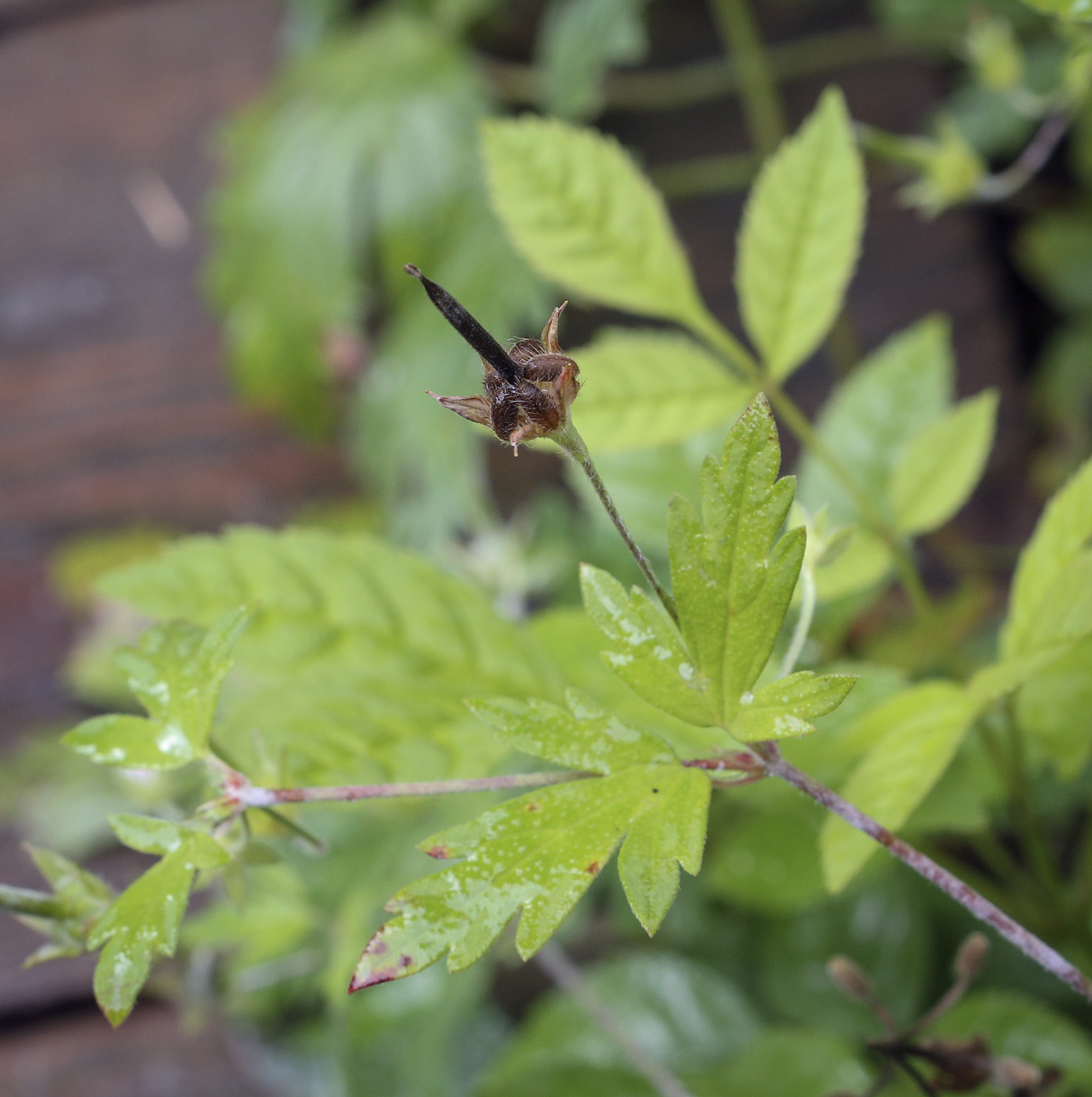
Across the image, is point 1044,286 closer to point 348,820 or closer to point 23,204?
point 348,820

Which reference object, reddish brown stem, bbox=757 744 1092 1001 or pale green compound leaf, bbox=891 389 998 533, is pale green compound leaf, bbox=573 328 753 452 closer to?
pale green compound leaf, bbox=891 389 998 533

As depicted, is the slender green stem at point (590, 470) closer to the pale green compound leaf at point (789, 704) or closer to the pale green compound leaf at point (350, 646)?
the pale green compound leaf at point (789, 704)

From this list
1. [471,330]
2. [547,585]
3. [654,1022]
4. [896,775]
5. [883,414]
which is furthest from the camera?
[547,585]

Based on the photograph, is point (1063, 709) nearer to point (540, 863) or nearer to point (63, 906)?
point (540, 863)

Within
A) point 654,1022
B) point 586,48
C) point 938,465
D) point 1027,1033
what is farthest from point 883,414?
point 586,48

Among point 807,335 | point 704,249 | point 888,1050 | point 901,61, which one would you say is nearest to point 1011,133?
point 901,61

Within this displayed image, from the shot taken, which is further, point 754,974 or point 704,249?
point 704,249
